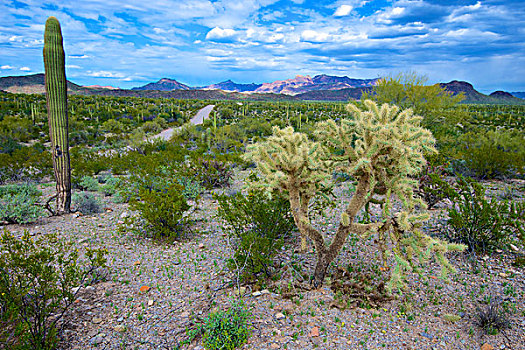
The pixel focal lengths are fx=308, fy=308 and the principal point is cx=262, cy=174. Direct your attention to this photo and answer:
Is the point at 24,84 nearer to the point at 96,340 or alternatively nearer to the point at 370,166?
the point at 96,340

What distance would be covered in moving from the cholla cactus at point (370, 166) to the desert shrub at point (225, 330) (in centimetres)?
137

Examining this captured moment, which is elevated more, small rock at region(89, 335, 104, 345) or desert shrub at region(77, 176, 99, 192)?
desert shrub at region(77, 176, 99, 192)

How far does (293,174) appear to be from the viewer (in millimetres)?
3771

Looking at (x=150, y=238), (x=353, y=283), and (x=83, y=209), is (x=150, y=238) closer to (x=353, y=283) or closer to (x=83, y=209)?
(x=83, y=209)

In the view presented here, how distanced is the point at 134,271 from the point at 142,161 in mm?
6092

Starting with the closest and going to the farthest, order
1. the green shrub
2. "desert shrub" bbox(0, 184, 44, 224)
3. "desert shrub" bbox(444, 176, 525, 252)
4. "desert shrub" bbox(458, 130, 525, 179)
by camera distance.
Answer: the green shrub
"desert shrub" bbox(444, 176, 525, 252)
"desert shrub" bbox(0, 184, 44, 224)
"desert shrub" bbox(458, 130, 525, 179)

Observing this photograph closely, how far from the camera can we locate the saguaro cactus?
7125mm

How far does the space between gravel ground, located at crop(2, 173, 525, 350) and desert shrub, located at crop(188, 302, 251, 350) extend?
14cm

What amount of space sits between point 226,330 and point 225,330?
0.09 m

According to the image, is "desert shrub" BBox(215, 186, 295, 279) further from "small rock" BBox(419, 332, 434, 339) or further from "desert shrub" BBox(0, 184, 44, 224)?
"desert shrub" BBox(0, 184, 44, 224)

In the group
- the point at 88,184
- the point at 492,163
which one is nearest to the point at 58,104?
the point at 88,184

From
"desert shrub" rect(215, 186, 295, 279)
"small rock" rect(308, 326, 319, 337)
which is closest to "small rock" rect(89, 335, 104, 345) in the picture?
"desert shrub" rect(215, 186, 295, 279)

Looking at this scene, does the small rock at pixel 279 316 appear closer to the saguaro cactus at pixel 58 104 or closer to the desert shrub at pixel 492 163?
the saguaro cactus at pixel 58 104

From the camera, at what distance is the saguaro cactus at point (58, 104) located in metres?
7.12
